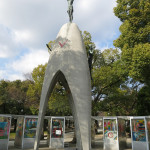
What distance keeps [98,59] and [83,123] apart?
11.2 meters

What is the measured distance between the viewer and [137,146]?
11312 millimetres

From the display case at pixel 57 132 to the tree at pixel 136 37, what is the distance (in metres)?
6.82

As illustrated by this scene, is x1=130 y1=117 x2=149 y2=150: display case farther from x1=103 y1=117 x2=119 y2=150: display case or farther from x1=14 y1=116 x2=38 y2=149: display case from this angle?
x1=14 y1=116 x2=38 y2=149: display case

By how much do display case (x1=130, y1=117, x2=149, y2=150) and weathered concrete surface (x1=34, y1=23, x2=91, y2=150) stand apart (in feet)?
16.8

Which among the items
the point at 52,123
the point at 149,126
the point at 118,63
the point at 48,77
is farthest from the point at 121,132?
the point at 48,77

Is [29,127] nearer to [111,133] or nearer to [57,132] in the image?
[57,132]

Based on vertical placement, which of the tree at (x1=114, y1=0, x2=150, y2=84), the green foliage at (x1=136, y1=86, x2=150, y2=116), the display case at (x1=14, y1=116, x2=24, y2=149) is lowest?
the display case at (x1=14, y1=116, x2=24, y2=149)

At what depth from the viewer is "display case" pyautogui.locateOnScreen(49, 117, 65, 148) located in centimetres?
1283

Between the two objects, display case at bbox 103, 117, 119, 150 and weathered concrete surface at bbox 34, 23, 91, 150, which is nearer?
weathered concrete surface at bbox 34, 23, 91, 150

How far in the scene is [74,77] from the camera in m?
8.40

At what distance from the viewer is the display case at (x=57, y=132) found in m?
12.8

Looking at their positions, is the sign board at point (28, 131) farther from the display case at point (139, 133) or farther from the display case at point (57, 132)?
the display case at point (139, 133)

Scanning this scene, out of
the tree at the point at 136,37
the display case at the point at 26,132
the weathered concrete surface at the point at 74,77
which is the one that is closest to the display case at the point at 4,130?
the display case at the point at 26,132

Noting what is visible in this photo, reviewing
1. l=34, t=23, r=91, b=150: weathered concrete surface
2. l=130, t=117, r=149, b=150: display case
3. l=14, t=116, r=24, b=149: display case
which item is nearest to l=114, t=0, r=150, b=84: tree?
l=130, t=117, r=149, b=150: display case
